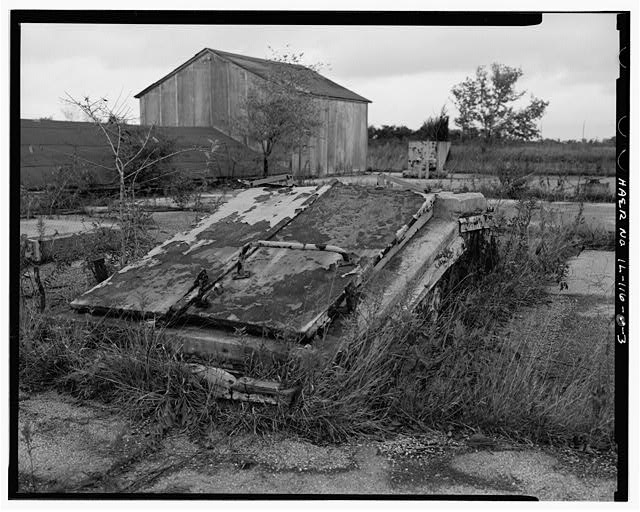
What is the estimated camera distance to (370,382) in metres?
3.28

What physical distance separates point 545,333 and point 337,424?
1.94 metres

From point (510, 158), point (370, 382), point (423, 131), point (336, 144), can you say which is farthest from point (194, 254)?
point (423, 131)

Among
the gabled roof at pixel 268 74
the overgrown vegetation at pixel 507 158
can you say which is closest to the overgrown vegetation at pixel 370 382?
the overgrown vegetation at pixel 507 158

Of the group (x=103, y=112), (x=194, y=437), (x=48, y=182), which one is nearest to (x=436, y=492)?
(x=194, y=437)

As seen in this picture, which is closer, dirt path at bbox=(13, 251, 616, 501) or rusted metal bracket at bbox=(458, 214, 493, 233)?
dirt path at bbox=(13, 251, 616, 501)

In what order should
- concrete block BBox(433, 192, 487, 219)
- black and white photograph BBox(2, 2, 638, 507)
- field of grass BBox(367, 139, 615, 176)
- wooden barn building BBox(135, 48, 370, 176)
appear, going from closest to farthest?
black and white photograph BBox(2, 2, 638, 507)
concrete block BBox(433, 192, 487, 219)
field of grass BBox(367, 139, 615, 176)
wooden barn building BBox(135, 48, 370, 176)

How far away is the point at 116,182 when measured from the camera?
446 inches

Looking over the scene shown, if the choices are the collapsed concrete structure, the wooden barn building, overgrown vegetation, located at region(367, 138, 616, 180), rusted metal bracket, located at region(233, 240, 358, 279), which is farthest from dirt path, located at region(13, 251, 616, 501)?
the wooden barn building

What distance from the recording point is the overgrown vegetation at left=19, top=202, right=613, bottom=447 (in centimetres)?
319

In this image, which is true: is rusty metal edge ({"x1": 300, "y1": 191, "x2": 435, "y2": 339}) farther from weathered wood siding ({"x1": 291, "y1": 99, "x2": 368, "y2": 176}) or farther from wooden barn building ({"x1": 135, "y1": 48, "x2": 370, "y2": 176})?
weathered wood siding ({"x1": 291, "y1": 99, "x2": 368, "y2": 176})

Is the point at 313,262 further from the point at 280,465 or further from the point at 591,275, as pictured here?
the point at 591,275

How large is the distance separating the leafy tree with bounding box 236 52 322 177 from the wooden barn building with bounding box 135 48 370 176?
8.0 inches

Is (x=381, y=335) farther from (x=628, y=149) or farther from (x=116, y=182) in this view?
(x=116, y=182)

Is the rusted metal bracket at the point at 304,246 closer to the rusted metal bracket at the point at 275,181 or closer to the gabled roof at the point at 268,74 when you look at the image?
the rusted metal bracket at the point at 275,181
